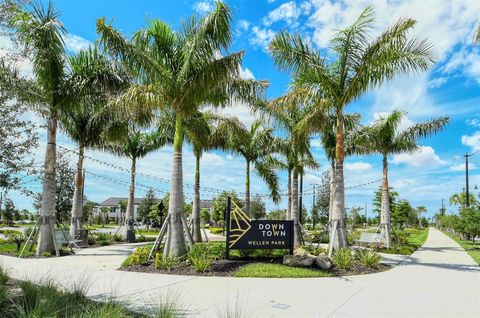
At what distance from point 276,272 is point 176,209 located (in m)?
3.58

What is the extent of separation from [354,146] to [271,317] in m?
17.5

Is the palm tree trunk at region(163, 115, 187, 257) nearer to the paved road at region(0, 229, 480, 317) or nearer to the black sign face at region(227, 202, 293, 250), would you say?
the paved road at region(0, 229, 480, 317)

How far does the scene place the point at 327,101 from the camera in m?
12.8

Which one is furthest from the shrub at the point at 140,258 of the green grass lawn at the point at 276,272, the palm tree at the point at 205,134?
the palm tree at the point at 205,134

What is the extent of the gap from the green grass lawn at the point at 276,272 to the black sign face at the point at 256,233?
1.61 m

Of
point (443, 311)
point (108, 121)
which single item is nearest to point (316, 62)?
point (443, 311)

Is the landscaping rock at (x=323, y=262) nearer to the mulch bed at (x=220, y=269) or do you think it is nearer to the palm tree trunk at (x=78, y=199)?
the mulch bed at (x=220, y=269)

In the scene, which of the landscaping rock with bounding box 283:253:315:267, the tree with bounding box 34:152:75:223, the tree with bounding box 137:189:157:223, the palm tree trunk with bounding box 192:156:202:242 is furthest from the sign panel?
the tree with bounding box 137:189:157:223

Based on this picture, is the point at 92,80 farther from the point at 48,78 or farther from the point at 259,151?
the point at 259,151

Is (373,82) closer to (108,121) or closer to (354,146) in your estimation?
(354,146)

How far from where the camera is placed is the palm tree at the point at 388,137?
18.5 metres

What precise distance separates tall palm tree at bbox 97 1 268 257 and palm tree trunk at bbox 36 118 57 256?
13.5ft

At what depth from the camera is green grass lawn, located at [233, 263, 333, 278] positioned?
9305 mm

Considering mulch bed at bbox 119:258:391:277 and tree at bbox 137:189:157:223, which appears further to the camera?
tree at bbox 137:189:157:223
